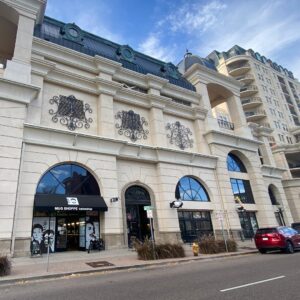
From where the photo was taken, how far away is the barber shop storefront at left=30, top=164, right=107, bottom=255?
679 inches

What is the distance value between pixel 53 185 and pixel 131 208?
7197 millimetres

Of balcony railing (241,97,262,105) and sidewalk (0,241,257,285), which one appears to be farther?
balcony railing (241,97,262,105)

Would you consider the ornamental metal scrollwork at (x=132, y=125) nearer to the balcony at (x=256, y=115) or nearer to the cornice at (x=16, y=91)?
the cornice at (x=16, y=91)

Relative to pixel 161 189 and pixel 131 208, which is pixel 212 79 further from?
pixel 131 208

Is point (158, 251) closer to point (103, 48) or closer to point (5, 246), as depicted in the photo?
point (5, 246)

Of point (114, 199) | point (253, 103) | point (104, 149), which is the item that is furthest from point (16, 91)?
point (253, 103)

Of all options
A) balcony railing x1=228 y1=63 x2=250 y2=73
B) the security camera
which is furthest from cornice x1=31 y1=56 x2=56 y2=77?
balcony railing x1=228 y1=63 x2=250 y2=73

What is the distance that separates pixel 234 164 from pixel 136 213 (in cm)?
1529

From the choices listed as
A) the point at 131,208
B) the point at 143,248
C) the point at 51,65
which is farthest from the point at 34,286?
the point at 51,65

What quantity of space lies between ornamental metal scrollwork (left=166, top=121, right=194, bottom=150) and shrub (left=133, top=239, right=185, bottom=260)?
1336 centimetres

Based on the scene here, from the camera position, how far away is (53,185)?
18469 millimetres

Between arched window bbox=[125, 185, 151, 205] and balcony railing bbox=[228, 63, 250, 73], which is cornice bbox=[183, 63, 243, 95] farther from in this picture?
balcony railing bbox=[228, 63, 250, 73]

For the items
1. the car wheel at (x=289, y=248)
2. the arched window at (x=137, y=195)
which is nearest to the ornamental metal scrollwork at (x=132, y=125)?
the arched window at (x=137, y=195)

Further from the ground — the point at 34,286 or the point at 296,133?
the point at 296,133
